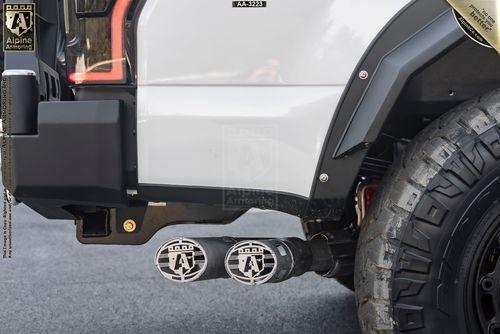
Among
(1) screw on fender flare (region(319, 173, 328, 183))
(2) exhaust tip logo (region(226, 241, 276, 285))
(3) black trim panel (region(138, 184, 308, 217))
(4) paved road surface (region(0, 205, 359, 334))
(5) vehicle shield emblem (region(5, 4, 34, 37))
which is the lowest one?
(4) paved road surface (region(0, 205, 359, 334))

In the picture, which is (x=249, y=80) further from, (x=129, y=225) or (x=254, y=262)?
(x=129, y=225)

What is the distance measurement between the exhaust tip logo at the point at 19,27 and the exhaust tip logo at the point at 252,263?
3.58 ft

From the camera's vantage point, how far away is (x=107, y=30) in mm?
2168

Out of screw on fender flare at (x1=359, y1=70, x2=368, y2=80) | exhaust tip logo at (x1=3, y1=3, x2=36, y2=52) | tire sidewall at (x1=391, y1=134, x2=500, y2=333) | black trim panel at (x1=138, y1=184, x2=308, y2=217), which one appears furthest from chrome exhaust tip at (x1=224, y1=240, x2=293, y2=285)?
exhaust tip logo at (x1=3, y1=3, x2=36, y2=52)

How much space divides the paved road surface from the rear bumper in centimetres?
126


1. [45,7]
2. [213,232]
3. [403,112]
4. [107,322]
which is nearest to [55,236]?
[213,232]

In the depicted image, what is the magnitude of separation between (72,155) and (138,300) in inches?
70.2

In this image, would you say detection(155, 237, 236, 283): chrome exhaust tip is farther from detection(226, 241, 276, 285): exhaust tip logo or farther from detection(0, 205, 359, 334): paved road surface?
detection(0, 205, 359, 334): paved road surface

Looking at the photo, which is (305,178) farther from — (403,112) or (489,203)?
(489,203)

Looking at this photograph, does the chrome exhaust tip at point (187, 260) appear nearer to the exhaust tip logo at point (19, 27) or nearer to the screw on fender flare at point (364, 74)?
the screw on fender flare at point (364, 74)

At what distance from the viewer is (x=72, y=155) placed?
7.10 feet

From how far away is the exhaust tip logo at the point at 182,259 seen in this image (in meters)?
2.18

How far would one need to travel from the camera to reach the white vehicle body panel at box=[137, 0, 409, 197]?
6.85 feet

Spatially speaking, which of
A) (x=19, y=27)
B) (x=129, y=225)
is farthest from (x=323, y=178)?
(x=19, y=27)
